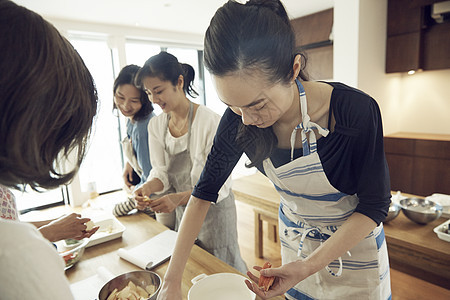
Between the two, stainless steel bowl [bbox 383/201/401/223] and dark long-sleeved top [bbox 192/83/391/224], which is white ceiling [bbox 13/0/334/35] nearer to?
stainless steel bowl [bbox 383/201/401/223]

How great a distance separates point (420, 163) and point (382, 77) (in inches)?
46.4

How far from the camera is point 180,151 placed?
1.56 m

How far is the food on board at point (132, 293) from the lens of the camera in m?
0.79

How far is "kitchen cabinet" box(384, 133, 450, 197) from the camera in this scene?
3.22 metres

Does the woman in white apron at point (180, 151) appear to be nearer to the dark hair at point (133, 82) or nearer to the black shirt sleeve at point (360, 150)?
the dark hair at point (133, 82)

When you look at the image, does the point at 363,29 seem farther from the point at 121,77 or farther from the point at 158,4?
the point at 121,77

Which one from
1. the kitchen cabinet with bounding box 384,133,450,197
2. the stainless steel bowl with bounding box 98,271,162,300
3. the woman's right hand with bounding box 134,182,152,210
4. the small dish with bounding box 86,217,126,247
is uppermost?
the woman's right hand with bounding box 134,182,152,210

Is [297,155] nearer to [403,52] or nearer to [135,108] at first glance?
[135,108]

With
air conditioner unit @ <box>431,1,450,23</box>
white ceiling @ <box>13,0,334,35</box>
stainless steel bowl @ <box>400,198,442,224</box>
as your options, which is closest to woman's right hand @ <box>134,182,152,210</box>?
stainless steel bowl @ <box>400,198,442,224</box>

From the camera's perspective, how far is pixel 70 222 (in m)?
1.08

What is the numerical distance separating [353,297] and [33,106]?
1.04 metres

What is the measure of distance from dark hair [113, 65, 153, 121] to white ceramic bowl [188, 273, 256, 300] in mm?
1365

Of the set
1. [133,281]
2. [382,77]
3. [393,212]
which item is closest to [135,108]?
[133,281]

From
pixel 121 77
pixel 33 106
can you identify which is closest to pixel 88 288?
pixel 33 106
